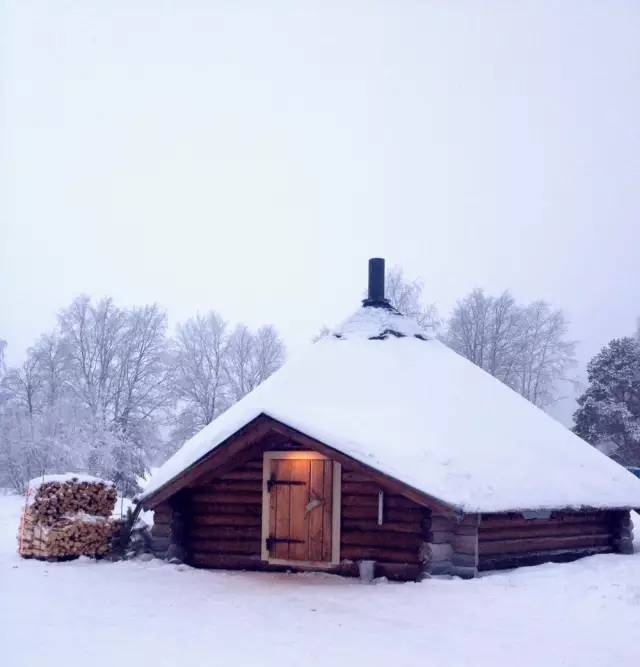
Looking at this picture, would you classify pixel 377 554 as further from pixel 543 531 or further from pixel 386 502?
pixel 543 531

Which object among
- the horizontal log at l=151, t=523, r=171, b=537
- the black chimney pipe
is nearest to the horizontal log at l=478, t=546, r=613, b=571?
the horizontal log at l=151, t=523, r=171, b=537

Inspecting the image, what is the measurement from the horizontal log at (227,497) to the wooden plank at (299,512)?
2.49ft

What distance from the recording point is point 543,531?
12.8 m

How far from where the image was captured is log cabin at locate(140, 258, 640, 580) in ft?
37.2

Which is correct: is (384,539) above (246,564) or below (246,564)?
above

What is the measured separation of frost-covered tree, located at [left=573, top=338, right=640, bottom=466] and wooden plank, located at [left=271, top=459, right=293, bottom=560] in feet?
75.4

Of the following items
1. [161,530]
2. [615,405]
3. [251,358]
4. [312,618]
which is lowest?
[312,618]

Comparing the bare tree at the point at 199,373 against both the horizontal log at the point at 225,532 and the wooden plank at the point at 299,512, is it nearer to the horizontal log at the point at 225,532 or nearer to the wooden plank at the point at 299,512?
the horizontal log at the point at 225,532

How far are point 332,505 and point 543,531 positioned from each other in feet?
12.6

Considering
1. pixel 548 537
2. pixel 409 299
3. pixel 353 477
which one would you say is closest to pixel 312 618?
pixel 353 477

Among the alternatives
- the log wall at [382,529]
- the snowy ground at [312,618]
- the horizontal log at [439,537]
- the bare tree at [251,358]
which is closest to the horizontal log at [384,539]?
the log wall at [382,529]

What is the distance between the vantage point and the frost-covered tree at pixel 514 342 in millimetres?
34031

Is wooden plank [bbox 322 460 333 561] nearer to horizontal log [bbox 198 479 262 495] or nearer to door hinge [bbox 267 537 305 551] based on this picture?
door hinge [bbox 267 537 305 551]

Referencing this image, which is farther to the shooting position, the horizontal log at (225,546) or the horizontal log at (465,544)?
the horizontal log at (225,546)
